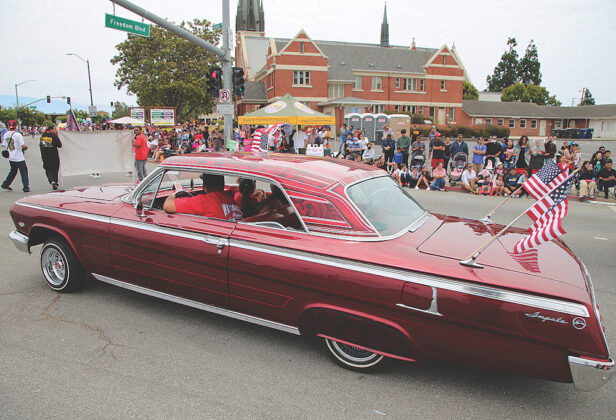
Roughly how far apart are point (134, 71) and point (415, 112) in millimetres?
32470

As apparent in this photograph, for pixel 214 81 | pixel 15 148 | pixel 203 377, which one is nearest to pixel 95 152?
pixel 15 148

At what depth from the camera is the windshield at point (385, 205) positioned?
3209 mm

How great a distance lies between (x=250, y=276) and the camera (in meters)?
3.21

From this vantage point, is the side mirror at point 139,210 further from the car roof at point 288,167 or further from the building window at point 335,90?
the building window at point 335,90

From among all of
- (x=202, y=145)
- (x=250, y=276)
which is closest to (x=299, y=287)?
(x=250, y=276)

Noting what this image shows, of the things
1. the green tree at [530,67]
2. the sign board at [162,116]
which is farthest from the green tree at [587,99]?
the sign board at [162,116]

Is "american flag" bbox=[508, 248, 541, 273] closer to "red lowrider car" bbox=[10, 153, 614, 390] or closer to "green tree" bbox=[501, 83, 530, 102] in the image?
"red lowrider car" bbox=[10, 153, 614, 390]

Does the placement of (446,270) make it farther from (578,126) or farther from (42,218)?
(578,126)

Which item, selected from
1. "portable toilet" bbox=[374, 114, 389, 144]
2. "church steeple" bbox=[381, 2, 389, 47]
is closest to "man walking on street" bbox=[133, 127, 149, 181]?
"portable toilet" bbox=[374, 114, 389, 144]

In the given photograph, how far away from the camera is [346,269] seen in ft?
9.41

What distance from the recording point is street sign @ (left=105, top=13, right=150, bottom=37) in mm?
11805

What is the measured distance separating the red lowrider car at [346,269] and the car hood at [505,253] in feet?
0.05

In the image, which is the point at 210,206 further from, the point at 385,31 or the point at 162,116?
the point at 385,31

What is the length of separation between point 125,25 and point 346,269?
12284 millimetres
